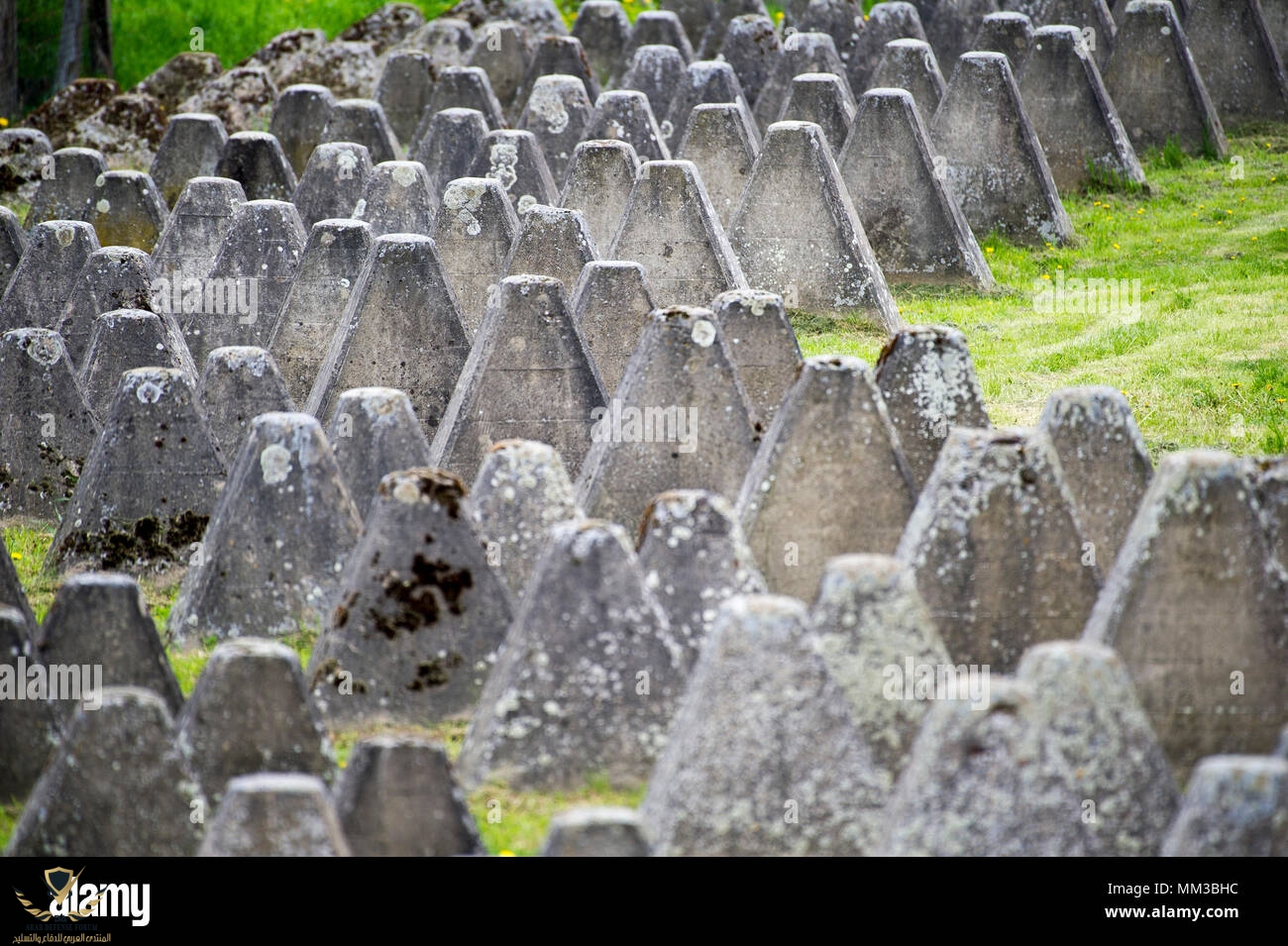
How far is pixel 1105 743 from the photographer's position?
445 cm

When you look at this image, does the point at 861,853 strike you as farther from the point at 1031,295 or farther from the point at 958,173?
the point at 958,173

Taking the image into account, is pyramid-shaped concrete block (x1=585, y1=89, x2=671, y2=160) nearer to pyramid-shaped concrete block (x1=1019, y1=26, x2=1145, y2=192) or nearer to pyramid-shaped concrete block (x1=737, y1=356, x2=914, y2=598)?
pyramid-shaped concrete block (x1=1019, y1=26, x2=1145, y2=192)

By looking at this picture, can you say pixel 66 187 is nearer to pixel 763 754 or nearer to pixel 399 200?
pixel 399 200

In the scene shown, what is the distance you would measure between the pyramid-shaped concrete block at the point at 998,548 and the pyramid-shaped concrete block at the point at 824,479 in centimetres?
62

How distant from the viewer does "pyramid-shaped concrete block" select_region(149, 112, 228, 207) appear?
502 inches

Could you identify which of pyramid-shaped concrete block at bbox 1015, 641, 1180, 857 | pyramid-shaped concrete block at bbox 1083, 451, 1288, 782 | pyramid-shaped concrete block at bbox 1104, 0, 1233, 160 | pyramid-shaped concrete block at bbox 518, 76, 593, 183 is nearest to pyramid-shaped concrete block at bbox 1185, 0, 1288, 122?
pyramid-shaped concrete block at bbox 1104, 0, 1233, 160

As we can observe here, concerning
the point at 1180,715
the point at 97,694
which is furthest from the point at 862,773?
the point at 97,694

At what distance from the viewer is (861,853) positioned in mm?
4668

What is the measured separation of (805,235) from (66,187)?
538 centimetres

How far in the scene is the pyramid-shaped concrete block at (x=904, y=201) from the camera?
10.6 m

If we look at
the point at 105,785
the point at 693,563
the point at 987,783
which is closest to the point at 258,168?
the point at 693,563

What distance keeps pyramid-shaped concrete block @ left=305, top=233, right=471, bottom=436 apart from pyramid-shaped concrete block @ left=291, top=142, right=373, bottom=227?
2765mm
